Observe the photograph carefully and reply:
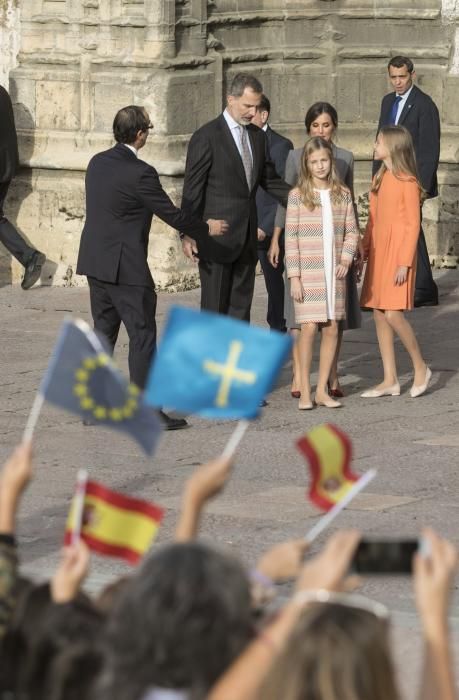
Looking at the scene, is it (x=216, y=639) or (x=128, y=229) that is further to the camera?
(x=128, y=229)

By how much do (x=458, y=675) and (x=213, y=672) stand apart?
2.54 meters

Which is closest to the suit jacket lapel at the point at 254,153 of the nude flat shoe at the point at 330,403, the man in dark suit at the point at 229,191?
the man in dark suit at the point at 229,191

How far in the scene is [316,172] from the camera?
1060 centimetres

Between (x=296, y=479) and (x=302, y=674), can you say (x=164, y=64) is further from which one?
(x=302, y=674)

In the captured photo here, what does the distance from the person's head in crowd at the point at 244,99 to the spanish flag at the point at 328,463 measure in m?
6.25

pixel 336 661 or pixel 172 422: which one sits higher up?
pixel 336 661

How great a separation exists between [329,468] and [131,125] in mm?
5556

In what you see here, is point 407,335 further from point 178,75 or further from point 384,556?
point 384,556

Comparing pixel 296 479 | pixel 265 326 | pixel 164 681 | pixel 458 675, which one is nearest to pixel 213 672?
pixel 164 681

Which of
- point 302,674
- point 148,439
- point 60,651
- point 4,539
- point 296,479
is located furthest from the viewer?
point 296,479

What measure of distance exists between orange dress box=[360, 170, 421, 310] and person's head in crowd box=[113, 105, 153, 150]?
1.64 meters

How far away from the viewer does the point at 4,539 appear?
450 centimetres

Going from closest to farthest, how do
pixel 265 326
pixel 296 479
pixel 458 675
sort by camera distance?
pixel 458 675 < pixel 296 479 < pixel 265 326

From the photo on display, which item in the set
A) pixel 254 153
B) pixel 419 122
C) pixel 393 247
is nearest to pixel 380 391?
pixel 393 247
